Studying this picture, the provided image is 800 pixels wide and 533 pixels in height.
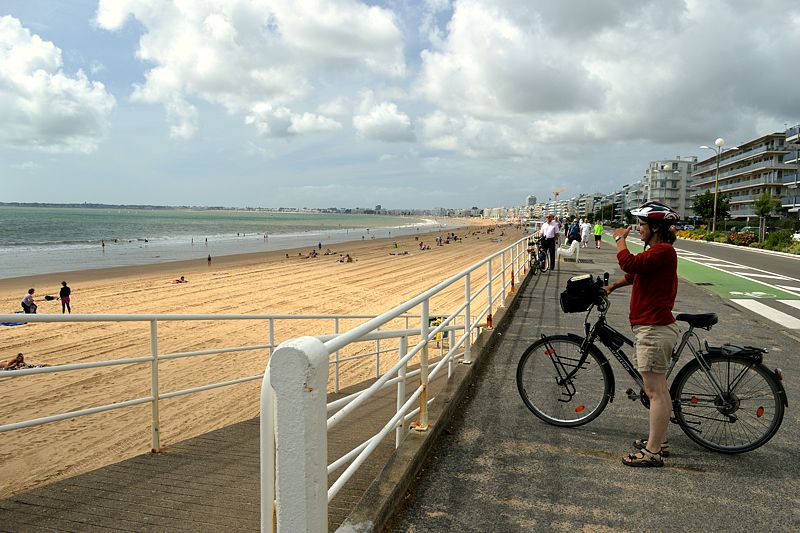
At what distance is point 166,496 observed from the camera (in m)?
3.41

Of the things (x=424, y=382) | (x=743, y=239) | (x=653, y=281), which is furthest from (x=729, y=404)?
(x=743, y=239)

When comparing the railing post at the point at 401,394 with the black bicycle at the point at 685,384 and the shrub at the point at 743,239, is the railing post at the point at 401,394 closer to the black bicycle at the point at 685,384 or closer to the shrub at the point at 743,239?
the black bicycle at the point at 685,384

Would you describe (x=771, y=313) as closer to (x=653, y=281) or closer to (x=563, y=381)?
(x=563, y=381)

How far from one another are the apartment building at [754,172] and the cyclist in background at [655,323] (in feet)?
243

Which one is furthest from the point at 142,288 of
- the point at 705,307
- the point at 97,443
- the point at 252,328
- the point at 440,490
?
the point at 440,490

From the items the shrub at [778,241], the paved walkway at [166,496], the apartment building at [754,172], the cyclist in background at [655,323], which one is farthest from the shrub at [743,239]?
the apartment building at [754,172]

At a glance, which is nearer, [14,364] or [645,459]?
[645,459]

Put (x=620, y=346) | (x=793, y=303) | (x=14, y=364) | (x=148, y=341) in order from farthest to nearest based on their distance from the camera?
1. (x=148, y=341)
2. (x=793, y=303)
3. (x=14, y=364)
4. (x=620, y=346)

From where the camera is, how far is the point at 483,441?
12.4 ft

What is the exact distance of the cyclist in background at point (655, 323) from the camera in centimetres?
336

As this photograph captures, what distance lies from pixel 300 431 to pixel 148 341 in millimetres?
13129

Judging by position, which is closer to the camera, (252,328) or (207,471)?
(207,471)

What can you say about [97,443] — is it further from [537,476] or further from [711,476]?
[711,476]

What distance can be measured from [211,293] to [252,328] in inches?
322
